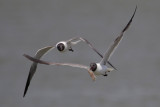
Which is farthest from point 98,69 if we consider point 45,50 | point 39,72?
point 39,72

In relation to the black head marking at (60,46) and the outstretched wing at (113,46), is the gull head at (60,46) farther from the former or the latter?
the outstretched wing at (113,46)

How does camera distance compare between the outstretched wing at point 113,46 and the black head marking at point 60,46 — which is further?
the black head marking at point 60,46

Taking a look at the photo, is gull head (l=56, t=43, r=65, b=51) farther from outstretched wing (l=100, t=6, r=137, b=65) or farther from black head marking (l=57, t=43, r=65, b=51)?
outstretched wing (l=100, t=6, r=137, b=65)

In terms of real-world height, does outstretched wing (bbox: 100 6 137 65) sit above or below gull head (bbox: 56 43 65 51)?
above

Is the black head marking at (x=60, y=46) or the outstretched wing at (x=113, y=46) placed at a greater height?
the outstretched wing at (x=113, y=46)

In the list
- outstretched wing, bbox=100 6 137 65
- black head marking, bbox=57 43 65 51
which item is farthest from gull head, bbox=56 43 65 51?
outstretched wing, bbox=100 6 137 65

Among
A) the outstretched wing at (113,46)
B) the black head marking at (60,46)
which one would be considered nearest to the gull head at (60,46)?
the black head marking at (60,46)

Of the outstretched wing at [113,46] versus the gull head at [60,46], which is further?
the gull head at [60,46]

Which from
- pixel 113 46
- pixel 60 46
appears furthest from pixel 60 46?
pixel 113 46

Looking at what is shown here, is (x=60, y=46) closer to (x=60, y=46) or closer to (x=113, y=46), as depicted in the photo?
(x=60, y=46)

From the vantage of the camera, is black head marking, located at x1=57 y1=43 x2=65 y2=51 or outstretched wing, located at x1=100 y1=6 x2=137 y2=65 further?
black head marking, located at x1=57 y1=43 x2=65 y2=51

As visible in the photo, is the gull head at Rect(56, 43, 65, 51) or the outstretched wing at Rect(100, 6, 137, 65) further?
the gull head at Rect(56, 43, 65, 51)
